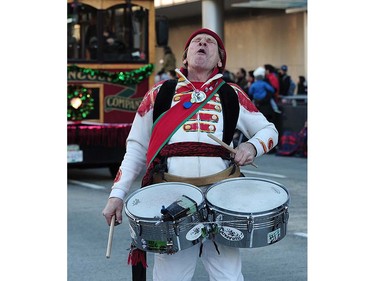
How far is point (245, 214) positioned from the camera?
5062 millimetres

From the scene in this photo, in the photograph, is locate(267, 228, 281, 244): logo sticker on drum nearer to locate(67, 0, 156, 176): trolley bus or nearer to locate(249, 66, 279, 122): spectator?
locate(67, 0, 156, 176): trolley bus

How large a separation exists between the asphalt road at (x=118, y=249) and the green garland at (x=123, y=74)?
146 cm

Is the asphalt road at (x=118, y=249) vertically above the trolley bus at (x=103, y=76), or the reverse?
the trolley bus at (x=103, y=76)

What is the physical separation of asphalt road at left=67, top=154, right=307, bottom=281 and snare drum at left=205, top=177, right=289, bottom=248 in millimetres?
2967

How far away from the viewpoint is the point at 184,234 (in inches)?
198

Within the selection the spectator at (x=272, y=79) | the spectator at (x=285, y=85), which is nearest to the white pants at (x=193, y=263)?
the spectator at (x=272, y=79)

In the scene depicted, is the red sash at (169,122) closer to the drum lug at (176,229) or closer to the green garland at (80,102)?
the drum lug at (176,229)

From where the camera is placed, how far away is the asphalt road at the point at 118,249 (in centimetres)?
834

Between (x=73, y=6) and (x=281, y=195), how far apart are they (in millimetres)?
9316

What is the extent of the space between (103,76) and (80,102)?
518 millimetres

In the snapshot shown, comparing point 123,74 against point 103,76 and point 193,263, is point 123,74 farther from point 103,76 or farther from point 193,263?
point 193,263

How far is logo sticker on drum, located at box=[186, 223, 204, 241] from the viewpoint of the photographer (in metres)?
5.04

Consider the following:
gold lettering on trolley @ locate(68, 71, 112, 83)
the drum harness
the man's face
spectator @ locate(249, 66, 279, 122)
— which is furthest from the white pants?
spectator @ locate(249, 66, 279, 122)
